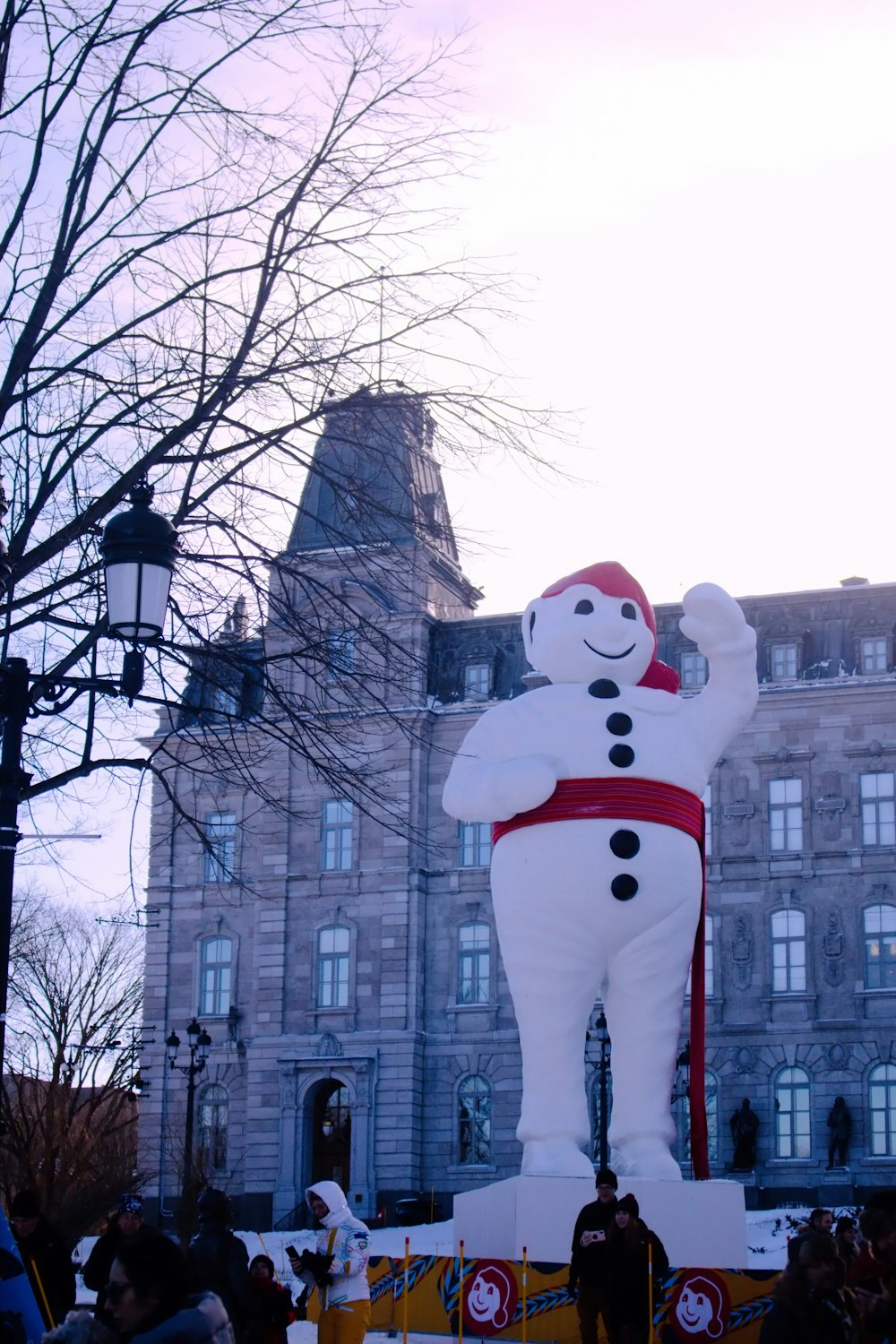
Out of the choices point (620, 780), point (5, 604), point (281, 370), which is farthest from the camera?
point (620, 780)

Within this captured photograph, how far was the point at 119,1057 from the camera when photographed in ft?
132

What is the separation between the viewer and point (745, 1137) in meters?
32.1

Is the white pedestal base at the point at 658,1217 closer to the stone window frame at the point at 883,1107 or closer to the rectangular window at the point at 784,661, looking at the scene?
the stone window frame at the point at 883,1107

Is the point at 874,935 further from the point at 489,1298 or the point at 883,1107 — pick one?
the point at 489,1298

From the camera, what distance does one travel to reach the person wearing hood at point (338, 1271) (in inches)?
351

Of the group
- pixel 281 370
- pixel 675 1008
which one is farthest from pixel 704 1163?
pixel 281 370

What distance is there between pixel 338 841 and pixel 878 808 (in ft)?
34.6

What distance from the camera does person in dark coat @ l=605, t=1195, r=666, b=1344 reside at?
902 centimetres

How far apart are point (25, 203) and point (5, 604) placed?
253cm

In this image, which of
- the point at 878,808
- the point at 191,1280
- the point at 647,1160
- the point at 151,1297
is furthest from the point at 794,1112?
the point at 151,1297

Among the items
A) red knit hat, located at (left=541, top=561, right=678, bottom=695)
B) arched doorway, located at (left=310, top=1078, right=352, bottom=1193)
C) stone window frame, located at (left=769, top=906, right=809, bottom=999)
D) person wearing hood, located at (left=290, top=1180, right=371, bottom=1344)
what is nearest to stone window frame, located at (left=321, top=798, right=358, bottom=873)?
arched doorway, located at (left=310, top=1078, right=352, bottom=1193)

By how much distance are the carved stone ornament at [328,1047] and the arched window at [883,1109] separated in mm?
10028

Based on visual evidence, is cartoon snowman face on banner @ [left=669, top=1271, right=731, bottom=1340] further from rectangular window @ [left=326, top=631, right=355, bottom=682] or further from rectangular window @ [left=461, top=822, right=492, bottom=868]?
rectangular window @ [left=461, top=822, right=492, bottom=868]

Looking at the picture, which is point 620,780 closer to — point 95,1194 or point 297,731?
point 297,731
